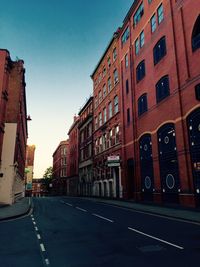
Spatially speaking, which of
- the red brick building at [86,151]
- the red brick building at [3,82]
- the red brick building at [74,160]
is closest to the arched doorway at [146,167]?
the red brick building at [3,82]

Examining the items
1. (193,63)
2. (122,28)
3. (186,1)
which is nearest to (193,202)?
(193,63)

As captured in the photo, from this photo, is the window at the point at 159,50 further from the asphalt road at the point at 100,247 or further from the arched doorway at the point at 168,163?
the asphalt road at the point at 100,247

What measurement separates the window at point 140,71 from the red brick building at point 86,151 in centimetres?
2014

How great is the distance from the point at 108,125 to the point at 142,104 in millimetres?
11332

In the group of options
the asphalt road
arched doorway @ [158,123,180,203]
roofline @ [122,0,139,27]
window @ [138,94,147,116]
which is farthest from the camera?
roofline @ [122,0,139,27]

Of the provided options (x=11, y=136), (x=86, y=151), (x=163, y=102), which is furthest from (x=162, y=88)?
(x=86, y=151)

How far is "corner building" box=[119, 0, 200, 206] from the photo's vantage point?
1909cm

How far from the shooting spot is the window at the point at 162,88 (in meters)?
22.9

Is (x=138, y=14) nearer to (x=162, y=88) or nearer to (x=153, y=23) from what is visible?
(x=153, y=23)

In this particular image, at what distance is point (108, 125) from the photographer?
1503 inches

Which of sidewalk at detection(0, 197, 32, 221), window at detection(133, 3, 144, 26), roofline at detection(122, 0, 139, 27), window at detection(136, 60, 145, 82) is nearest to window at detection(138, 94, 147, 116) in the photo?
window at detection(136, 60, 145, 82)

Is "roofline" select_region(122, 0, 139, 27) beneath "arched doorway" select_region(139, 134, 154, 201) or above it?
above

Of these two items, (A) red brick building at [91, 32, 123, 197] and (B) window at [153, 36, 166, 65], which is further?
(A) red brick building at [91, 32, 123, 197]

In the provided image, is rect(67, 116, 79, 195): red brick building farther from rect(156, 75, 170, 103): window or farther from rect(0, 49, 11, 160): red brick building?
rect(156, 75, 170, 103): window
